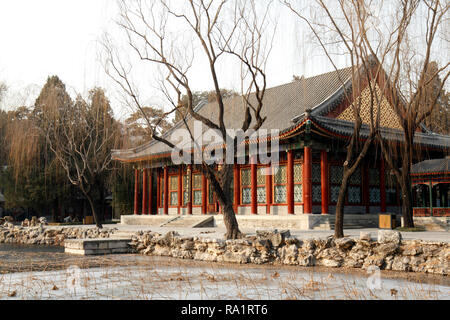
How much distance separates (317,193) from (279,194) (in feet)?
4.67

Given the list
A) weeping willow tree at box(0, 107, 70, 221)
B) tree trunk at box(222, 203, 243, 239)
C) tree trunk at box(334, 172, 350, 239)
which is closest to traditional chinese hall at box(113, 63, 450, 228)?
tree trunk at box(334, 172, 350, 239)

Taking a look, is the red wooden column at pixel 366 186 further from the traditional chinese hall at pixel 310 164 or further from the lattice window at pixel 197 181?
the lattice window at pixel 197 181

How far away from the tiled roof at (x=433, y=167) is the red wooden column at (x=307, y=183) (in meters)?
4.43

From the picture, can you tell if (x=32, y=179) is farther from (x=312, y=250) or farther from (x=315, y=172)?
(x=312, y=250)

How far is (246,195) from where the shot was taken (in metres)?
19.5

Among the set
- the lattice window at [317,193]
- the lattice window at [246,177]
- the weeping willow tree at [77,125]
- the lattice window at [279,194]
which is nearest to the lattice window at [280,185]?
the lattice window at [279,194]

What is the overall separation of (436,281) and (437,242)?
61.1 inches

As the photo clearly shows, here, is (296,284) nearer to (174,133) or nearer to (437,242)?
(437,242)

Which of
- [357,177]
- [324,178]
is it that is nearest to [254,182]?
[324,178]

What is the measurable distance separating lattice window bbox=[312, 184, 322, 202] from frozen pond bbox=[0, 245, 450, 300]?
27.5 feet

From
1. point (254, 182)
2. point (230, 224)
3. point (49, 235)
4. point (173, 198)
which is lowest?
point (49, 235)

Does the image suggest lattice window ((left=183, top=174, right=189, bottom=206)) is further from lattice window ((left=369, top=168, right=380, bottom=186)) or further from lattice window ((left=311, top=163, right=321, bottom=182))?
lattice window ((left=369, top=168, right=380, bottom=186))

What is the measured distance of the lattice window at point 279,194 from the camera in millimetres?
17922
